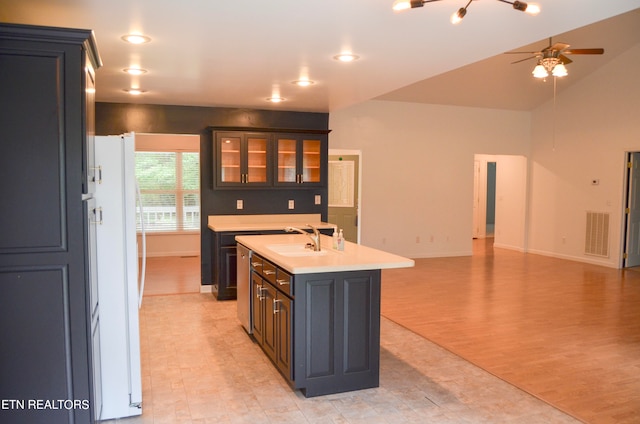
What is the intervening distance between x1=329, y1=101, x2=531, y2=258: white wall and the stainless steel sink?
4353 mm

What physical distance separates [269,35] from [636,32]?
682cm

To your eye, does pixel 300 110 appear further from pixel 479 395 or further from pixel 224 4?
pixel 479 395

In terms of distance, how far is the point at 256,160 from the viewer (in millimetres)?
6727

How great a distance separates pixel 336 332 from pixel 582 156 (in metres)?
7.57

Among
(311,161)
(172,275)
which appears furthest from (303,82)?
(172,275)

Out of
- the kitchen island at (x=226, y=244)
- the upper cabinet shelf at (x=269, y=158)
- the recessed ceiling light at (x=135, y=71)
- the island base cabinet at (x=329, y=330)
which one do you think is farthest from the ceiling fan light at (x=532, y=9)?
the upper cabinet shelf at (x=269, y=158)

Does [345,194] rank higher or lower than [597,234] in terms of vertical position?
higher

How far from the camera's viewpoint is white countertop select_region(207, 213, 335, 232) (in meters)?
6.53

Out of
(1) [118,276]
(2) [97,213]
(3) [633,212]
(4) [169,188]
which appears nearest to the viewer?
(2) [97,213]

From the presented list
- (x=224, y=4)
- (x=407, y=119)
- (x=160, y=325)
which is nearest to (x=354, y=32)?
(x=224, y=4)

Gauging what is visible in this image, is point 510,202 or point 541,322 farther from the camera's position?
point 510,202

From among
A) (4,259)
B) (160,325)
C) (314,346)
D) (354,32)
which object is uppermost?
(354,32)

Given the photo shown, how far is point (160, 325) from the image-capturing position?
5.20 m

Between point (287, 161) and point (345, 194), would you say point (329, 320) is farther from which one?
point (345, 194)
